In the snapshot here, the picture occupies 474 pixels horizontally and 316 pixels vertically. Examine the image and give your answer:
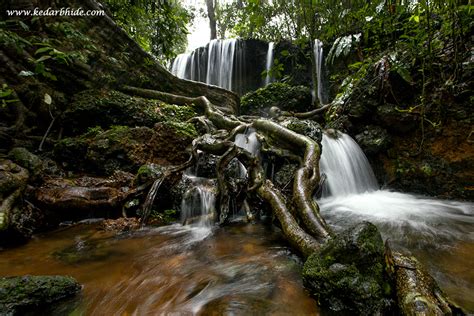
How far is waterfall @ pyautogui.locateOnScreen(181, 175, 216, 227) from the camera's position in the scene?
4250mm

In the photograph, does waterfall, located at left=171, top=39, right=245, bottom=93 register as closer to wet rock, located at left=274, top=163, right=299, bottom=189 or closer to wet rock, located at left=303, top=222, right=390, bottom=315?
wet rock, located at left=274, top=163, right=299, bottom=189

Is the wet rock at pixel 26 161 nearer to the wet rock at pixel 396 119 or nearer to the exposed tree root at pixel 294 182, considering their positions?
the exposed tree root at pixel 294 182

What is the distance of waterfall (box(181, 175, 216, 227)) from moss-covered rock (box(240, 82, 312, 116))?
762cm

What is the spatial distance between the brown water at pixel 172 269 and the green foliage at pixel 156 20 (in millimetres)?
4658

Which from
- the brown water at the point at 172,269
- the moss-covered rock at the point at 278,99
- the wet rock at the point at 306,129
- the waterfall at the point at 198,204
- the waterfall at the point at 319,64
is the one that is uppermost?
the waterfall at the point at 319,64

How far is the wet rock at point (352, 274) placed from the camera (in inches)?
67.2

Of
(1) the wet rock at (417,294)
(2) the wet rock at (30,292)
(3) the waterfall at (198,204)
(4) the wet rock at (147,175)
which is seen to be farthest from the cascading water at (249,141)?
(2) the wet rock at (30,292)

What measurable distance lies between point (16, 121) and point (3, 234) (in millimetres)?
3297

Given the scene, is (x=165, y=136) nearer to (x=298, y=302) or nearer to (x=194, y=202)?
(x=194, y=202)

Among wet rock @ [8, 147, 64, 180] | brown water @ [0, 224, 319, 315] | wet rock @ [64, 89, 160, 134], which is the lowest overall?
brown water @ [0, 224, 319, 315]

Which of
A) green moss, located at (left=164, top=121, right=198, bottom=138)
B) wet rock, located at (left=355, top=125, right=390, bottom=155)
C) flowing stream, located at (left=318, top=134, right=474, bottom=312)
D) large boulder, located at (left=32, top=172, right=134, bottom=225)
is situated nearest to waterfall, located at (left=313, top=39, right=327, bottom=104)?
wet rock, located at (left=355, top=125, right=390, bottom=155)

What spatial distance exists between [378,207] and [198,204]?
Result: 351 centimetres

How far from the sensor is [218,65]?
1432 cm
